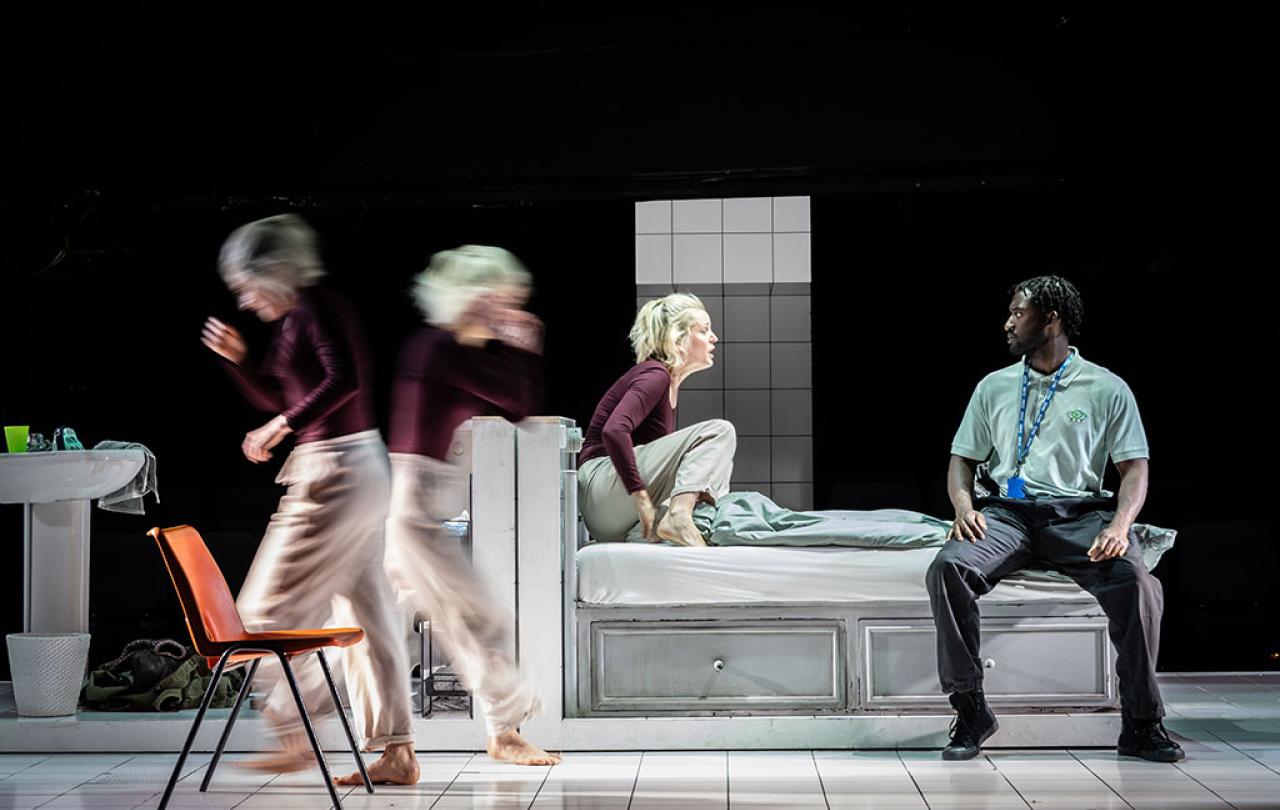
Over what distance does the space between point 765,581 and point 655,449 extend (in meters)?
0.62

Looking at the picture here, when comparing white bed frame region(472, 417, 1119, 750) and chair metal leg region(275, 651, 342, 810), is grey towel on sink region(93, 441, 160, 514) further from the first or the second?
chair metal leg region(275, 651, 342, 810)

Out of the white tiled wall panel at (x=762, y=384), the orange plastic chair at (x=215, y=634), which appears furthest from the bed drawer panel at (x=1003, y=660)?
the white tiled wall panel at (x=762, y=384)

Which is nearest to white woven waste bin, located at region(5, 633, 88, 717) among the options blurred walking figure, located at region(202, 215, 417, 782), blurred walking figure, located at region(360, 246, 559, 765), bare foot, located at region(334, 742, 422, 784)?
blurred walking figure, located at region(202, 215, 417, 782)

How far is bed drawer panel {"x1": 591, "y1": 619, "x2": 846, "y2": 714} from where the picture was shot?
4047 millimetres

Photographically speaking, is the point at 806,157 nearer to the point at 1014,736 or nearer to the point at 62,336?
the point at 1014,736

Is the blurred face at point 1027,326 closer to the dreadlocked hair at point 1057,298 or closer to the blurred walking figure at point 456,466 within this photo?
the dreadlocked hair at point 1057,298

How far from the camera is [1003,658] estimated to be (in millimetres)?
4047

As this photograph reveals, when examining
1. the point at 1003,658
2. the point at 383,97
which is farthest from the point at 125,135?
the point at 1003,658

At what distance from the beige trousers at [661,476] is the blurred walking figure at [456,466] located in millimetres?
638

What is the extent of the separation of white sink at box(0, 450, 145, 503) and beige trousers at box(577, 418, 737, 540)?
1604mm

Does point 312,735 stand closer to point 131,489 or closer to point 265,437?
point 265,437

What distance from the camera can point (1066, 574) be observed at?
13.2ft

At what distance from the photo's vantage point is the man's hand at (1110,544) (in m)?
3.87

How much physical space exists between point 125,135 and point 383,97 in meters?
1.31
